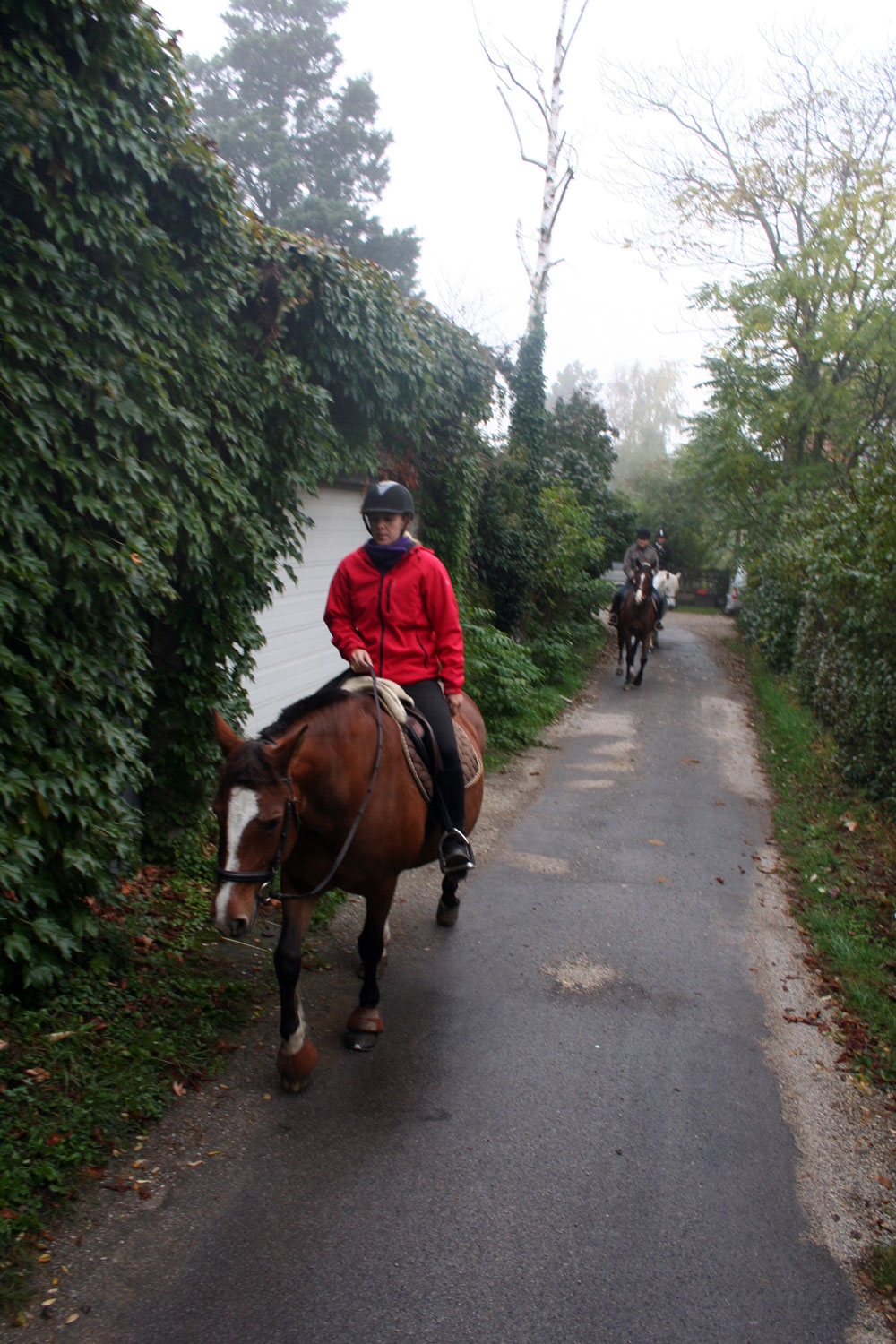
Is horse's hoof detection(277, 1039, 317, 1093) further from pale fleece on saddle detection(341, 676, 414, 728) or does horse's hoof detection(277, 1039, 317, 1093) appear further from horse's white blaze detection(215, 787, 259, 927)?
pale fleece on saddle detection(341, 676, 414, 728)

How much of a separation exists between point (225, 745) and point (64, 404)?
1.87m

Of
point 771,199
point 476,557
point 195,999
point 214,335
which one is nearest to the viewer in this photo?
point 195,999

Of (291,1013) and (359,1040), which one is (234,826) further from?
(359,1040)

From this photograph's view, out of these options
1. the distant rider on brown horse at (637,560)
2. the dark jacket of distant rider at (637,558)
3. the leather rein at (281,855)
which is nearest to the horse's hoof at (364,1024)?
the leather rein at (281,855)

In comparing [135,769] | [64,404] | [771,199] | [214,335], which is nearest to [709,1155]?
[135,769]

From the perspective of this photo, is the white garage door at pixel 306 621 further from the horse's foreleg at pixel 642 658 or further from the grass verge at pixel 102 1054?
the horse's foreleg at pixel 642 658

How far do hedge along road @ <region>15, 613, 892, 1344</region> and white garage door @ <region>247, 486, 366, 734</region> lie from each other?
2714 mm

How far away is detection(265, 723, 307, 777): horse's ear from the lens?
3844 millimetres

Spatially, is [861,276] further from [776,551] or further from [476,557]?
[476,557]

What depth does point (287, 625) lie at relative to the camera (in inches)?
349

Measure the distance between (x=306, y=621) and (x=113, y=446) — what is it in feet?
15.6

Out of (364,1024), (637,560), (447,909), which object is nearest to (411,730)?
(364,1024)

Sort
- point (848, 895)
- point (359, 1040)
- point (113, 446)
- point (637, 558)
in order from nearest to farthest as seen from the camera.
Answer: point (113, 446)
point (359, 1040)
point (848, 895)
point (637, 558)

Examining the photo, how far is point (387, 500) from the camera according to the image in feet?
16.1
